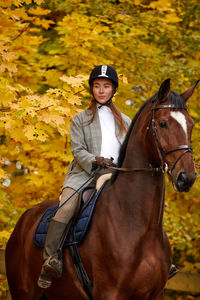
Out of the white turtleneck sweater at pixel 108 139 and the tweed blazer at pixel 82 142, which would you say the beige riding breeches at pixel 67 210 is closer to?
the tweed blazer at pixel 82 142

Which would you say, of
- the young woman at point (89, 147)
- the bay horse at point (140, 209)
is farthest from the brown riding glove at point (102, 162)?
the bay horse at point (140, 209)

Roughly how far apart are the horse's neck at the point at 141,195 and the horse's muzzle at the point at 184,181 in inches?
18.6

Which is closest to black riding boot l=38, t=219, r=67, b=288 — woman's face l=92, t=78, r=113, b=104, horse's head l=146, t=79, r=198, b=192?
horse's head l=146, t=79, r=198, b=192

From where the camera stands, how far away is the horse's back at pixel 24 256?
15.6 feet

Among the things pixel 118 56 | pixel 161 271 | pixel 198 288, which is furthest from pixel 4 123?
pixel 198 288

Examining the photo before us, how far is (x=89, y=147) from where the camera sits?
164 inches

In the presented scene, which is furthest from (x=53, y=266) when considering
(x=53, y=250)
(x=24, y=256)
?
(x=24, y=256)

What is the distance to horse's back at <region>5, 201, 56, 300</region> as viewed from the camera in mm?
4746

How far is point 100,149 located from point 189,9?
218 inches

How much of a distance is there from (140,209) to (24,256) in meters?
2.01

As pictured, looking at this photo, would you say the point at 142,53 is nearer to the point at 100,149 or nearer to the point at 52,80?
the point at 52,80

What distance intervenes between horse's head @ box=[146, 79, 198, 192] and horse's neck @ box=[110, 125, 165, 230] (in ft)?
0.56

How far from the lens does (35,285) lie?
487cm

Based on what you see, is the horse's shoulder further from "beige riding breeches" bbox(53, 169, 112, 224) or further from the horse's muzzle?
the horse's muzzle
